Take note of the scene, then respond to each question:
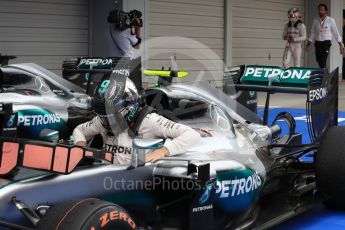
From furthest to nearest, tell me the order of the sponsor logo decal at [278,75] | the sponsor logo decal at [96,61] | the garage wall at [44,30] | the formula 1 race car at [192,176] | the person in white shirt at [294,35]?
1. the person in white shirt at [294,35]
2. the garage wall at [44,30]
3. the sponsor logo decal at [96,61]
4. the sponsor logo decal at [278,75]
5. the formula 1 race car at [192,176]

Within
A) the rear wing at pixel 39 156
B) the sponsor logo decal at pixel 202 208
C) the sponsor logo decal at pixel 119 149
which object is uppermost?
the rear wing at pixel 39 156

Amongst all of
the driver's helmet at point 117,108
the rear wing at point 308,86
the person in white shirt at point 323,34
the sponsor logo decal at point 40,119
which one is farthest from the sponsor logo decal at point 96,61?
the person in white shirt at point 323,34

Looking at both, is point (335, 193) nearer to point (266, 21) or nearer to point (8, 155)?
point (8, 155)

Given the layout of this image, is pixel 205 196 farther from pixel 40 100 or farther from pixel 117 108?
pixel 40 100

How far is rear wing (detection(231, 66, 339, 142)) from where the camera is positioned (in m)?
4.54

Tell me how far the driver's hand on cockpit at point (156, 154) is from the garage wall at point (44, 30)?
25.7ft

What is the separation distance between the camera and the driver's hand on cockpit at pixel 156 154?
10.1 ft

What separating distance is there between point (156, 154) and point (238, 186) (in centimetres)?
50

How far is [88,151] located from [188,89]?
1549 millimetres

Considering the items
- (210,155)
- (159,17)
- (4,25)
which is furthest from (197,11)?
(210,155)

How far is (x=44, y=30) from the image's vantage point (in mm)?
11148

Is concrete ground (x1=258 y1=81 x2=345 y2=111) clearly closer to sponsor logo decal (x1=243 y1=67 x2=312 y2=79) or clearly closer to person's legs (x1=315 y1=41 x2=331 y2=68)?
person's legs (x1=315 y1=41 x2=331 y2=68)

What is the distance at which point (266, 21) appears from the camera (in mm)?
16922

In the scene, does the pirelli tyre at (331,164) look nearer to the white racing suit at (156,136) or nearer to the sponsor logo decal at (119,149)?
the white racing suit at (156,136)
